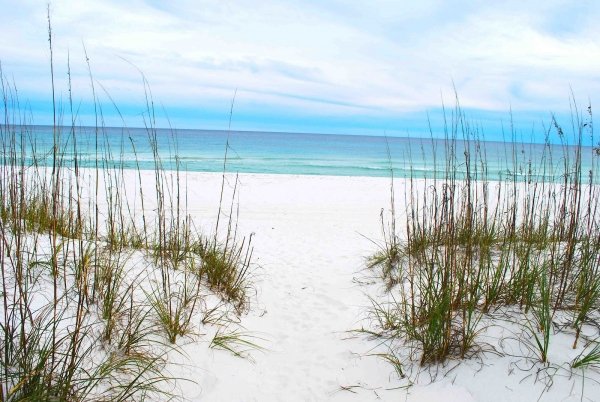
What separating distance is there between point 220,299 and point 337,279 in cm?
155

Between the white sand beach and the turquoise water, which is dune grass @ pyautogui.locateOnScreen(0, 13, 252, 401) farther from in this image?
the turquoise water

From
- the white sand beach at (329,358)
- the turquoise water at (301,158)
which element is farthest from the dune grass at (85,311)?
the turquoise water at (301,158)

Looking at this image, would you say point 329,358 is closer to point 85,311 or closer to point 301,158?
point 85,311

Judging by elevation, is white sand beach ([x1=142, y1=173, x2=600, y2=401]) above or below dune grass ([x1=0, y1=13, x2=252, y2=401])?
below

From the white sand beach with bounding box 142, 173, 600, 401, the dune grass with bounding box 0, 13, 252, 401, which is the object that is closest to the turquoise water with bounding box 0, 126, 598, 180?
the dune grass with bounding box 0, 13, 252, 401

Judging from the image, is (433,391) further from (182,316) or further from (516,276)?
(182,316)

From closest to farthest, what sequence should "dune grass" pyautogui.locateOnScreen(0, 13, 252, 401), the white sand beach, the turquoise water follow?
"dune grass" pyautogui.locateOnScreen(0, 13, 252, 401) < the white sand beach < the turquoise water

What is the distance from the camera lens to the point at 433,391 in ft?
7.36

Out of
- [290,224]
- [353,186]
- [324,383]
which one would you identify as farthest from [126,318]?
[353,186]

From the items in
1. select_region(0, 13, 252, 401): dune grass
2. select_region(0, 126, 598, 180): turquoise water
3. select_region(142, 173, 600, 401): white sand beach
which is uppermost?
select_region(0, 126, 598, 180): turquoise water

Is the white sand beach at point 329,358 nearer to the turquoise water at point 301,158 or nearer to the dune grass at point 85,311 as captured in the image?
the dune grass at point 85,311

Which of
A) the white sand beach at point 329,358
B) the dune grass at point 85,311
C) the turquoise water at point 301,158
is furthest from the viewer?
the turquoise water at point 301,158

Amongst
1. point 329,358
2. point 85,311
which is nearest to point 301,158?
Result: point 329,358

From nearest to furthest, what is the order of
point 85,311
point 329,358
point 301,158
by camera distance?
point 85,311
point 329,358
point 301,158
